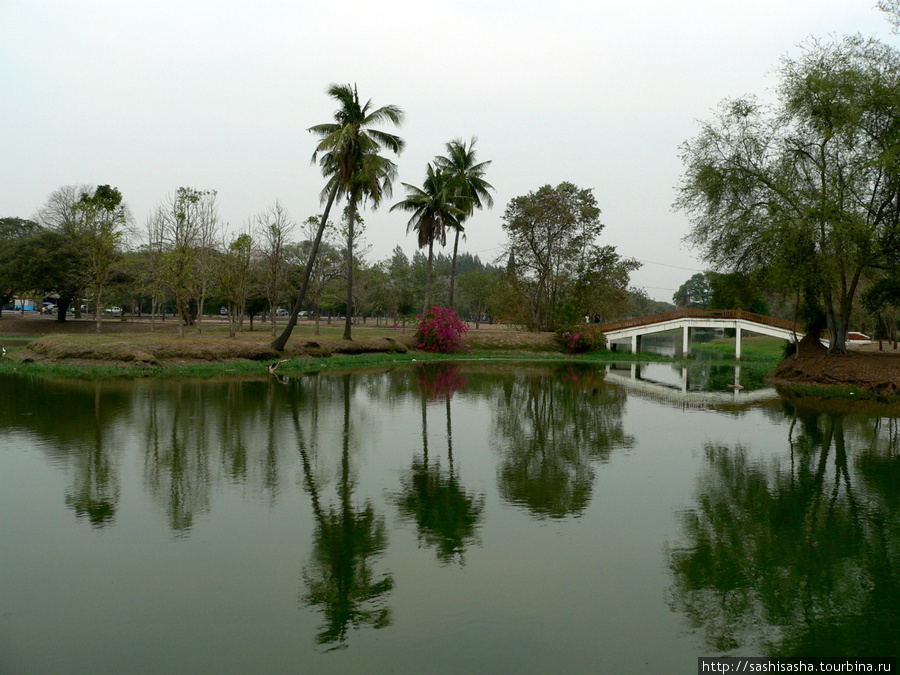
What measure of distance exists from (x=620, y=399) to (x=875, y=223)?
453 inches

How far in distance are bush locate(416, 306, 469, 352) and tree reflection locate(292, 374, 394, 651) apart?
3282 centimetres

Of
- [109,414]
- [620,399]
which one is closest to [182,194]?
[109,414]

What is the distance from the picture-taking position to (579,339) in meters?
45.4

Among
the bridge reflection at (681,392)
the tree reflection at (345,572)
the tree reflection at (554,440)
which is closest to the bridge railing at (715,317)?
the bridge reflection at (681,392)

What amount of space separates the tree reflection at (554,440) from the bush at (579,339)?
67.4ft

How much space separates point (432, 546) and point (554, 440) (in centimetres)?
691

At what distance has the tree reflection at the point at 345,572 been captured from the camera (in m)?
5.54

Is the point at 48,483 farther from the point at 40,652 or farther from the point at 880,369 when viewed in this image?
the point at 880,369

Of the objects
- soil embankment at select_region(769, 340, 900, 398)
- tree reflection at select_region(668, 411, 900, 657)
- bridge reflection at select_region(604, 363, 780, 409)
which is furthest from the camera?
soil embankment at select_region(769, 340, 900, 398)

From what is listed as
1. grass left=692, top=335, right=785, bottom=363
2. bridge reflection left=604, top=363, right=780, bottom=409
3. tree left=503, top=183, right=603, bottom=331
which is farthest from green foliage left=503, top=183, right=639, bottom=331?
bridge reflection left=604, top=363, right=780, bottom=409

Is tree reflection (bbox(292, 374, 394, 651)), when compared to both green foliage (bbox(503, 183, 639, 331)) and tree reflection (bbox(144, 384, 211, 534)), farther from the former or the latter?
green foliage (bbox(503, 183, 639, 331))

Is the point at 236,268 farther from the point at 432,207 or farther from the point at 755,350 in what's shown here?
the point at 755,350

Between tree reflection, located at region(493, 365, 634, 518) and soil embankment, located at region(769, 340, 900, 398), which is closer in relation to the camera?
tree reflection, located at region(493, 365, 634, 518)

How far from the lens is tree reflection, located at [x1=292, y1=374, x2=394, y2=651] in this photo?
218 inches
